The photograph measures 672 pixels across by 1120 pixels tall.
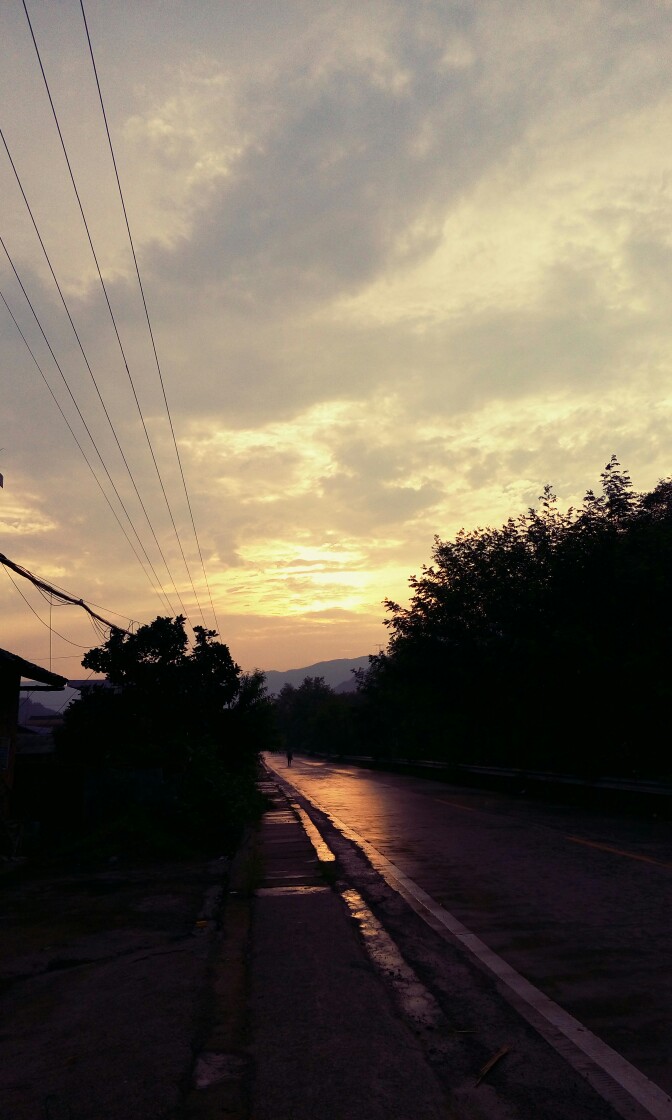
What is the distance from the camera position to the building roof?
625 inches

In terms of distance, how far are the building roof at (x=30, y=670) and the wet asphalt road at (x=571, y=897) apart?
7.19m

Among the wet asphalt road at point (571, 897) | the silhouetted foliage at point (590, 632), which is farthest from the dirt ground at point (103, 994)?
the silhouetted foliage at point (590, 632)

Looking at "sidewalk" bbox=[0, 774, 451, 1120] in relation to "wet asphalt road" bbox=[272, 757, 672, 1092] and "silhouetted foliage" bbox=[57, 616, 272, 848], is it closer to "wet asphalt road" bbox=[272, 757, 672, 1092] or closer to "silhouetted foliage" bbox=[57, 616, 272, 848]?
"wet asphalt road" bbox=[272, 757, 672, 1092]

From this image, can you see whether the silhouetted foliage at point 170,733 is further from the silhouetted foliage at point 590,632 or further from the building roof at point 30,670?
the silhouetted foliage at point 590,632

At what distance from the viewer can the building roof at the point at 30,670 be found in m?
15.9

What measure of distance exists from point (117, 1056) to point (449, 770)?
3543 centimetres

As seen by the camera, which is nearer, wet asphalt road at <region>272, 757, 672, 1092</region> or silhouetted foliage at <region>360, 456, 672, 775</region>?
wet asphalt road at <region>272, 757, 672, 1092</region>

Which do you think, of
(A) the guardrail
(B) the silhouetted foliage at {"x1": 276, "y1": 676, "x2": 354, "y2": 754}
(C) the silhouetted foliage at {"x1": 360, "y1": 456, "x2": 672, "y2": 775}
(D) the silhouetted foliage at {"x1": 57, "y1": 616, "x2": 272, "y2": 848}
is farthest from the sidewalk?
(B) the silhouetted foliage at {"x1": 276, "y1": 676, "x2": 354, "y2": 754}

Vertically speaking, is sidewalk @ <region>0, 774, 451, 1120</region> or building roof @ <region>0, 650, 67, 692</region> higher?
building roof @ <region>0, 650, 67, 692</region>

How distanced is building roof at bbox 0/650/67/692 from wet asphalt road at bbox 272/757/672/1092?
23.6 ft

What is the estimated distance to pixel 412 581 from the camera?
42531mm

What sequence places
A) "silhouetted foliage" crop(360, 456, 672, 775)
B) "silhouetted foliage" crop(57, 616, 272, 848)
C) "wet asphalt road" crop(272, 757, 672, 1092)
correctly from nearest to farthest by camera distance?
"wet asphalt road" crop(272, 757, 672, 1092) < "silhouetted foliage" crop(57, 616, 272, 848) < "silhouetted foliage" crop(360, 456, 672, 775)

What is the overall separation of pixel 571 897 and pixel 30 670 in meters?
11.6

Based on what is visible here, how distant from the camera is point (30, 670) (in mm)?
16734
